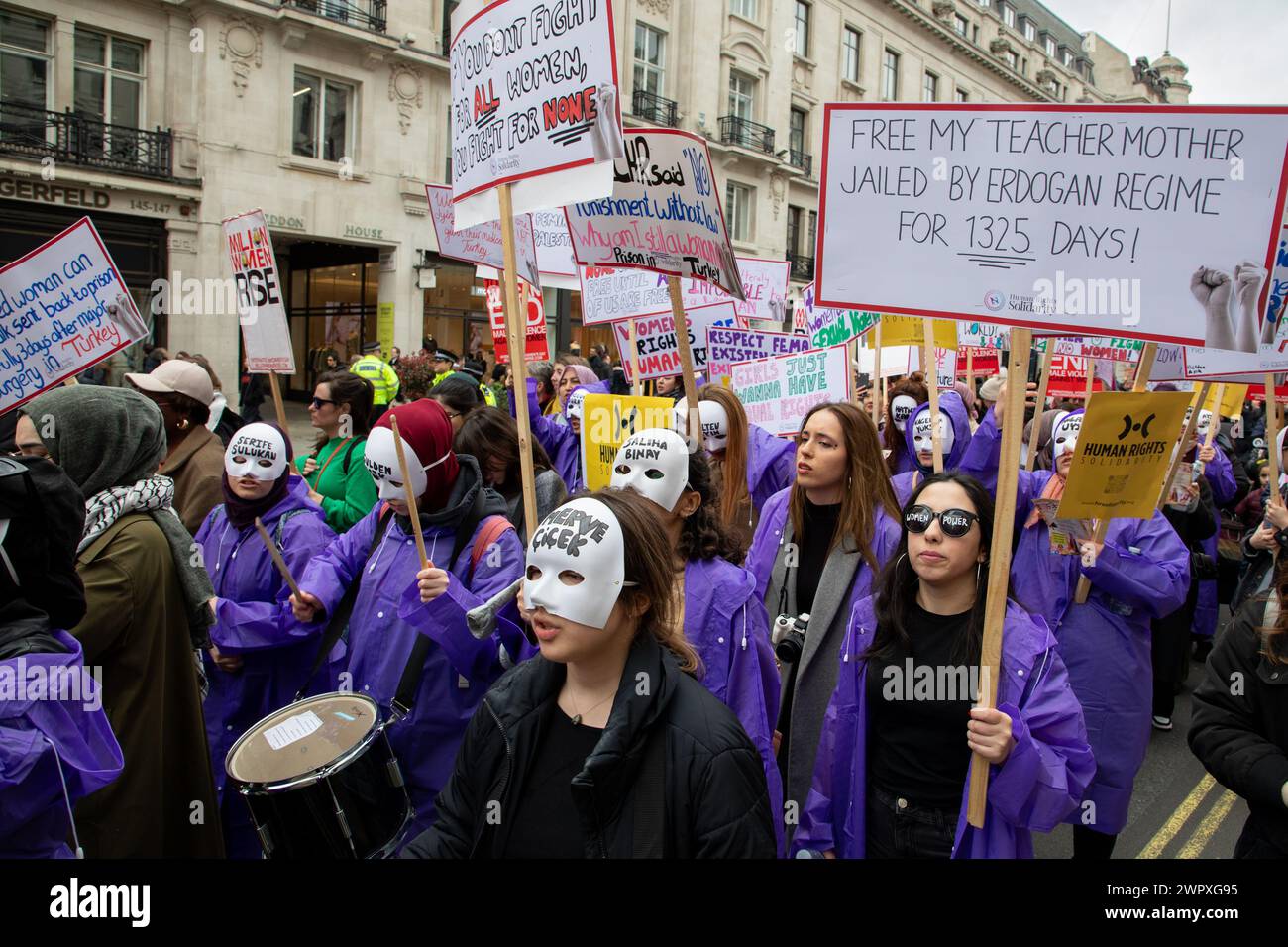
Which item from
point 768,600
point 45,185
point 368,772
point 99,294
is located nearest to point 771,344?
point 768,600

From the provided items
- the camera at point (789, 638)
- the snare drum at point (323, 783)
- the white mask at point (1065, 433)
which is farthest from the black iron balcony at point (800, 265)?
the snare drum at point (323, 783)

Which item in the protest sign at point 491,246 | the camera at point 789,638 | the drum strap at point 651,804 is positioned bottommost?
the camera at point 789,638

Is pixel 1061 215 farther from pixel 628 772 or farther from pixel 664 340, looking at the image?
pixel 664 340

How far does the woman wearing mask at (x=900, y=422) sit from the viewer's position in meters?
6.63

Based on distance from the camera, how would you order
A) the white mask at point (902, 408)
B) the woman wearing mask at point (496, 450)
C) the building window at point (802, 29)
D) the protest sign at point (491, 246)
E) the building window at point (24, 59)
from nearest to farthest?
the woman wearing mask at point (496, 450) → the protest sign at point (491, 246) → the white mask at point (902, 408) → the building window at point (24, 59) → the building window at point (802, 29)

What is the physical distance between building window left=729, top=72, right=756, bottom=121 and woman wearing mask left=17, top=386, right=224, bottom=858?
28130 mm

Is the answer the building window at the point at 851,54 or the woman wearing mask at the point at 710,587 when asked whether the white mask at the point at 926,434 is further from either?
the building window at the point at 851,54

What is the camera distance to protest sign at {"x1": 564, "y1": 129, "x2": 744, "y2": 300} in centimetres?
447

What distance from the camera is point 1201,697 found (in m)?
2.55

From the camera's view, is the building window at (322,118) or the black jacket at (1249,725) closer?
the black jacket at (1249,725)

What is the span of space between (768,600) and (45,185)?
18.3m

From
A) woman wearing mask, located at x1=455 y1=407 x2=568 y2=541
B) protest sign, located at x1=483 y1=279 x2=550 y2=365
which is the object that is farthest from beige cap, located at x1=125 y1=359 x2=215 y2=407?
protest sign, located at x1=483 y1=279 x2=550 y2=365

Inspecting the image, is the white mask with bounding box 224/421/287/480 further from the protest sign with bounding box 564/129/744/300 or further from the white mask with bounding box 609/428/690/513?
the protest sign with bounding box 564/129/744/300

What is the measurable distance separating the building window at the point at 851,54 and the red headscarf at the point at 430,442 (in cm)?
3335
